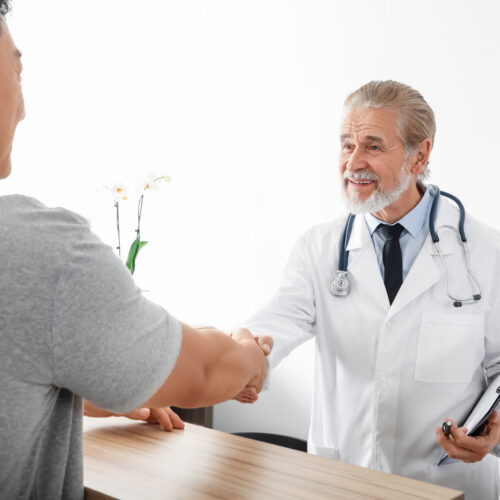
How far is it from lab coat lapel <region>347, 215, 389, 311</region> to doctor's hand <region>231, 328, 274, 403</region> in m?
0.38

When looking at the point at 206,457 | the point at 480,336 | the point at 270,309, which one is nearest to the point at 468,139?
the point at 480,336

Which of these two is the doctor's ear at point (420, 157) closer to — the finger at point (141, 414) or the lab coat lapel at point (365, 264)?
the lab coat lapel at point (365, 264)

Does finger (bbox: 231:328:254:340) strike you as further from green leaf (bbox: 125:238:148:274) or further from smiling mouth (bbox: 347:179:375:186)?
green leaf (bbox: 125:238:148:274)

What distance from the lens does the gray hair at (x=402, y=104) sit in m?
2.01

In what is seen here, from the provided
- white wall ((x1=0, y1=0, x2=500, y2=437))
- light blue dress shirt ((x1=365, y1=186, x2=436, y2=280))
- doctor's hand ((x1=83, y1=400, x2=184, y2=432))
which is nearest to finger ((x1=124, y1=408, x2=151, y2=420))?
doctor's hand ((x1=83, y1=400, x2=184, y2=432))

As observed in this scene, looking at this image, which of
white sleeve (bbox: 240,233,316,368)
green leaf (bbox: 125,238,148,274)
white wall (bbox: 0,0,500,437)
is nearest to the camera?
white sleeve (bbox: 240,233,316,368)

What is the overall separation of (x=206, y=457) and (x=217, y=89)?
8.68 ft

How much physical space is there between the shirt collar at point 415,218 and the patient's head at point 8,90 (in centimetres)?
141

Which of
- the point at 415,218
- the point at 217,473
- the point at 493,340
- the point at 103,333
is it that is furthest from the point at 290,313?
the point at 103,333

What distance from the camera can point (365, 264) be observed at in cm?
196

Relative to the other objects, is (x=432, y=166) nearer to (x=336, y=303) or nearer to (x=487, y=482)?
(x=336, y=303)

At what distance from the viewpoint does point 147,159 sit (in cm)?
368

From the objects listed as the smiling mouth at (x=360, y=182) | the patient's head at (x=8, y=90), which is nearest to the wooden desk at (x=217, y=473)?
the patient's head at (x=8, y=90)

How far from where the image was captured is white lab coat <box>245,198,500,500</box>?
1.82 m
